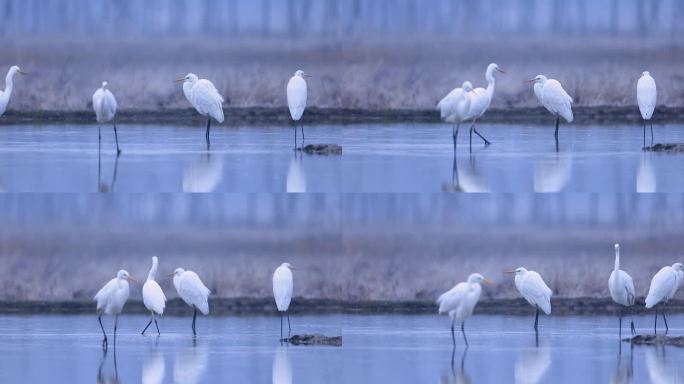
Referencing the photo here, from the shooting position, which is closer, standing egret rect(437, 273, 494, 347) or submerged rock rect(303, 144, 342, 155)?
standing egret rect(437, 273, 494, 347)

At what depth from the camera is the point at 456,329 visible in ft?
28.7

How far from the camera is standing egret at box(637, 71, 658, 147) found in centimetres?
820

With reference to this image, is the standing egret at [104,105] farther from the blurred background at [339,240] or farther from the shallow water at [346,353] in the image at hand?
the shallow water at [346,353]

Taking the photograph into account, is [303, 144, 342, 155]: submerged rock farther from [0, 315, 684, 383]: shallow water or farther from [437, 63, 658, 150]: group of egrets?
[0, 315, 684, 383]: shallow water

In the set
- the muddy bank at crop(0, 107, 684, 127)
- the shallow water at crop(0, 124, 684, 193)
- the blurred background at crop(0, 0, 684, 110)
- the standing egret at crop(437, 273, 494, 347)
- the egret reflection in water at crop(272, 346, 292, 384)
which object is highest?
the blurred background at crop(0, 0, 684, 110)

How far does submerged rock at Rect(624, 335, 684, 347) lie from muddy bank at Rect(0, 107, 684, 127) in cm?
198

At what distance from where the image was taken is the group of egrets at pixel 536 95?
805 cm

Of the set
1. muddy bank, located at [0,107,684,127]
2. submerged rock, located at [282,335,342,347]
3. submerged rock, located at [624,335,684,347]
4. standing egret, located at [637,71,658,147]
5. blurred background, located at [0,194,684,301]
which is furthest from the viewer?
blurred background, located at [0,194,684,301]

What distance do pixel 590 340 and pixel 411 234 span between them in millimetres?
1808

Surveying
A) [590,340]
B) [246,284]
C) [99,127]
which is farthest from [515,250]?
[99,127]

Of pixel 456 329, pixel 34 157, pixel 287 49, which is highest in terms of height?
pixel 287 49

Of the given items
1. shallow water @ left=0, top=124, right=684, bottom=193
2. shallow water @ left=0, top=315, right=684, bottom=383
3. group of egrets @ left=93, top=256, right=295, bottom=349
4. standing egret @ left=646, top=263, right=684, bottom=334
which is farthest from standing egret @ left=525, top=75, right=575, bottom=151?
group of egrets @ left=93, top=256, right=295, bottom=349

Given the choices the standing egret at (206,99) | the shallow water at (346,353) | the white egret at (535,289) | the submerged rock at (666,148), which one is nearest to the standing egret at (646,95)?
the submerged rock at (666,148)

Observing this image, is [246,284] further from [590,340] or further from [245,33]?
[590,340]
